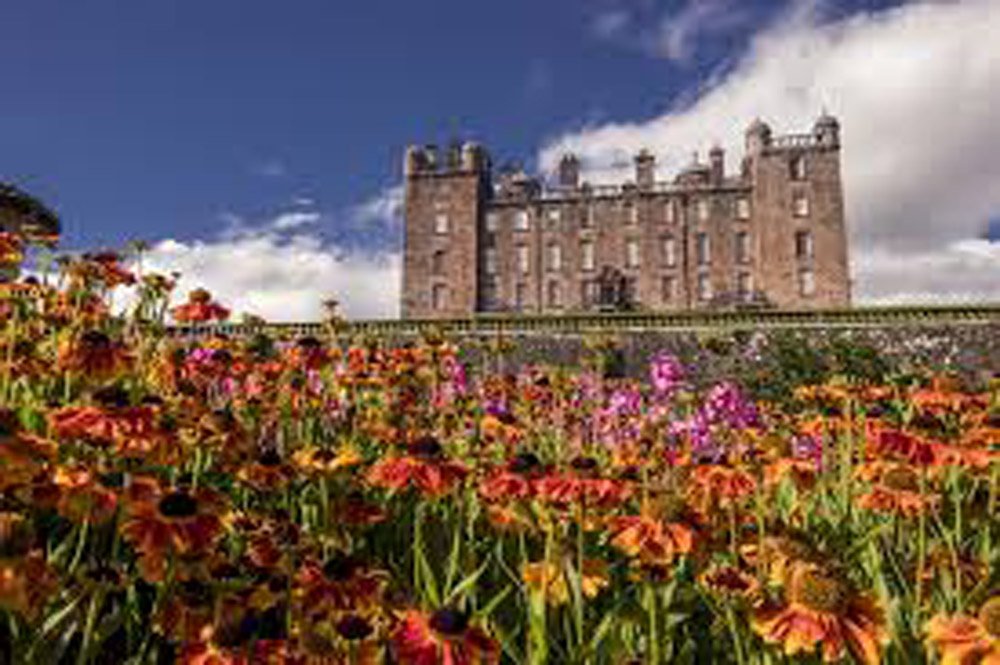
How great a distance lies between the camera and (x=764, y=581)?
2.21 meters

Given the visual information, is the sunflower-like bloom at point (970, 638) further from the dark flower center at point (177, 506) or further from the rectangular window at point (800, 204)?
the rectangular window at point (800, 204)

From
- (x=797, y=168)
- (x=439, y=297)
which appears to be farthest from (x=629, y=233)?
(x=439, y=297)

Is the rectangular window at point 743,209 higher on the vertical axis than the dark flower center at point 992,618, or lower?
higher

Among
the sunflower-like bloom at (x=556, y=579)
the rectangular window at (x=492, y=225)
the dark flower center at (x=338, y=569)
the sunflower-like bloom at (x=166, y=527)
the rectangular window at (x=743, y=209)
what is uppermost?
the rectangular window at (x=743, y=209)

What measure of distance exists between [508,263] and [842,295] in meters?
20.5

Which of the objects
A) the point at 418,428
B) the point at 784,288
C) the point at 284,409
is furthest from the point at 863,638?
the point at 784,288

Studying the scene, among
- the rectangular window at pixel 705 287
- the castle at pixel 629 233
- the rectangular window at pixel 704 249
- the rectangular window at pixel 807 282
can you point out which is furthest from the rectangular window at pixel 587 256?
the rectangular window at pixel 807 282

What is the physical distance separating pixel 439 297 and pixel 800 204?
75.5ft

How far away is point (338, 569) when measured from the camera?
1.98 metres

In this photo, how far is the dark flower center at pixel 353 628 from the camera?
5.50ft

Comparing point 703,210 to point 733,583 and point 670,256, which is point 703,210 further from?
point 733,583

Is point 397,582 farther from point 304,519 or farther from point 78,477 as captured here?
point 78,477

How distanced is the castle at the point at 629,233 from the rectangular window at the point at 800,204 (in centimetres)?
6

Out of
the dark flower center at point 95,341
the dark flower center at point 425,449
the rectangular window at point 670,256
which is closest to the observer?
the dark flower center at point 425,449
